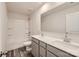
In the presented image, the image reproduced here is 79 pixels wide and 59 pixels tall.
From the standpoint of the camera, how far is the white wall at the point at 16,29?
14.1ft

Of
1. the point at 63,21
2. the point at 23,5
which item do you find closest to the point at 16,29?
the point at 23,5

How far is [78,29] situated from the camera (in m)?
1.76

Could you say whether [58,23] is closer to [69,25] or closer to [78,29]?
[69,25]

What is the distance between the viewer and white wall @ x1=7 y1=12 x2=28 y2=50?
4285 millimetres

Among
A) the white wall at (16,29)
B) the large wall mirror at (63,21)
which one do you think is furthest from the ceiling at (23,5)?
the white wall at (16,29)

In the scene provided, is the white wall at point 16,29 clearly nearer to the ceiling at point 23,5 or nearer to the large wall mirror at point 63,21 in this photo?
the ceiling at point 23,5

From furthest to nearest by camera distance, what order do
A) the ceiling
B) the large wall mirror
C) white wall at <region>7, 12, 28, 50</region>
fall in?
1. white wall at <region>7, 12, 28, 50</region>
2. the ceiling
3. the large wall mirror

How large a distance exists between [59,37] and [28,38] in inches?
122

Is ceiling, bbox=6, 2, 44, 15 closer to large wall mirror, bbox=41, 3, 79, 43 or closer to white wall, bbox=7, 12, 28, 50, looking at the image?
large wall mirror, bbox=41, 3, 79, 43

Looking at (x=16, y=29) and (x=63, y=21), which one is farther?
(x=16, y=29)

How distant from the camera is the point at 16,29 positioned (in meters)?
4.55

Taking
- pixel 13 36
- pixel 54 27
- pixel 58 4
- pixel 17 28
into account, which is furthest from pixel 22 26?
pixel 58 4

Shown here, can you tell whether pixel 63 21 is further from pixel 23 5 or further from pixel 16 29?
pixel 16 29

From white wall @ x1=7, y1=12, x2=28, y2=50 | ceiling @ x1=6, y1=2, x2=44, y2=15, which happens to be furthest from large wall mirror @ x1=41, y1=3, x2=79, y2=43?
white wall @ x1=7, y1=12, x2=28, y2=50
